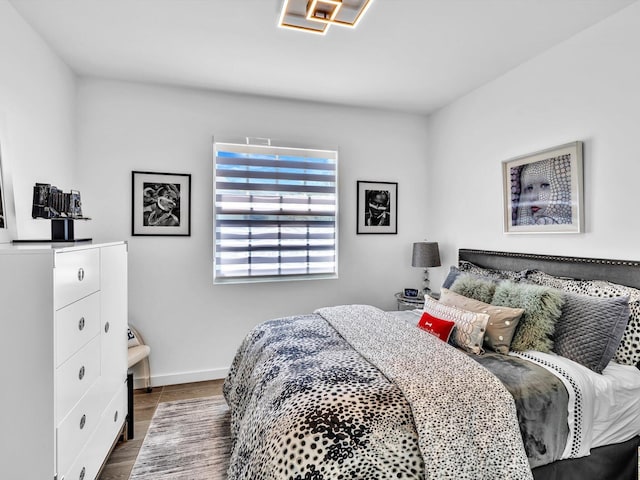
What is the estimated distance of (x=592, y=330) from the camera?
1837 mm

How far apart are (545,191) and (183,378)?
3508 millimetres

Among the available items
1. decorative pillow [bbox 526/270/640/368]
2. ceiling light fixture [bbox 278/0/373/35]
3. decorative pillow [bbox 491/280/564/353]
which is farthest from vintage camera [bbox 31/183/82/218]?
decorative pillow [bbox 526/270/640/368]

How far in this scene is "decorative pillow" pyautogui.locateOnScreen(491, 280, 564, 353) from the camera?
198 cm

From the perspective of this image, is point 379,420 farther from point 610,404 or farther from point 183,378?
point 183,378

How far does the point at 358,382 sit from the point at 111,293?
5.41 ft

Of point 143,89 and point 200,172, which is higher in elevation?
point 143,89

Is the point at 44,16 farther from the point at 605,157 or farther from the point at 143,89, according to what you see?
the point at 605,157

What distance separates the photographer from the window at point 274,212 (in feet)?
11.0

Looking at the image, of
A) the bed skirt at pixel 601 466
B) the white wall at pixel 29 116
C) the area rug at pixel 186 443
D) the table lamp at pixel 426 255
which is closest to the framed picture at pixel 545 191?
the table lamp at pixel 426 255

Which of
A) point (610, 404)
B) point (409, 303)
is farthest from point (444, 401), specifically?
point (409, 303)

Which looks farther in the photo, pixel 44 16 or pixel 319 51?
pixel 319 51

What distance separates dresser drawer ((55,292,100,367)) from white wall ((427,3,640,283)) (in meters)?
3.06

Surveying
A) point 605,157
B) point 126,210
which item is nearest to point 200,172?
point 126,210

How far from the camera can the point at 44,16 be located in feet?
7.08
